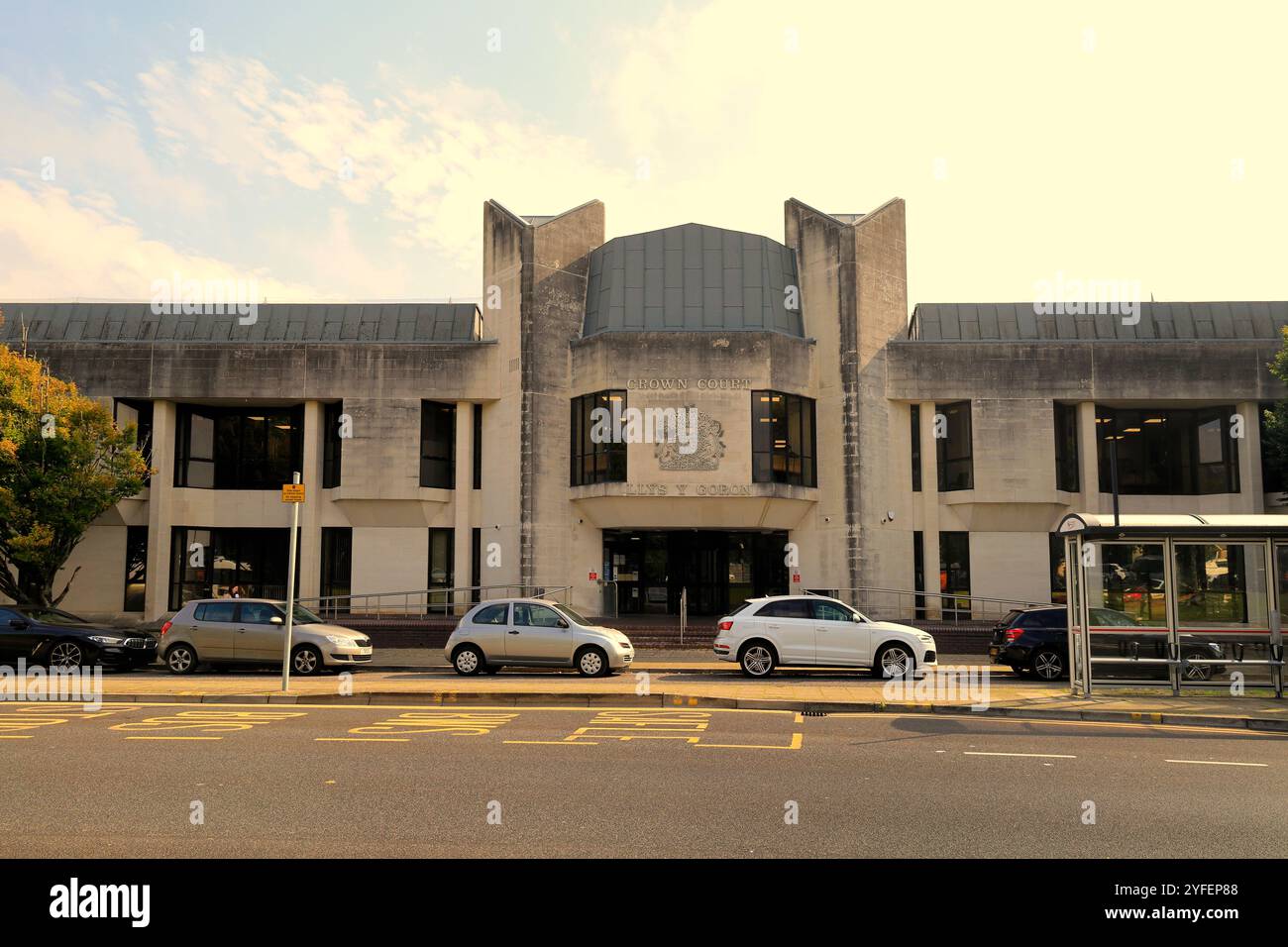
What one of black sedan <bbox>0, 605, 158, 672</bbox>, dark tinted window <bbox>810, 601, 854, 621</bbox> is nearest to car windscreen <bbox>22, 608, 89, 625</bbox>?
black sedan <bbox>0, 605, 158, 672</bbox>

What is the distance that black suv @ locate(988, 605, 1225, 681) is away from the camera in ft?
49.5

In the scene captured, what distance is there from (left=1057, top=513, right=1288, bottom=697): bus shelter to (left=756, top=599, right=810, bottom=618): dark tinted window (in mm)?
4685

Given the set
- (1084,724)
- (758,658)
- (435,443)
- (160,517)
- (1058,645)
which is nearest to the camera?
(1084,724)

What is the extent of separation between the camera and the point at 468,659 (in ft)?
57.2

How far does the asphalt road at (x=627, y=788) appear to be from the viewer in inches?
244

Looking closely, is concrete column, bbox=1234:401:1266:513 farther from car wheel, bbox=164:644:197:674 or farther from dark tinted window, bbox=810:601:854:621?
car wheel, bbox=164:644:197:674

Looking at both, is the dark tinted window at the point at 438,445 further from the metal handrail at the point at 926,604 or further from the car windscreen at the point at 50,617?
the metal handrail at the point at 926,604

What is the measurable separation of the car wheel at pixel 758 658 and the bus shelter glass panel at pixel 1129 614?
18.1 ft

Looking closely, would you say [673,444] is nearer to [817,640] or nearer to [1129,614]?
[817,640]

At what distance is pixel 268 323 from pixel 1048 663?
1133 inches

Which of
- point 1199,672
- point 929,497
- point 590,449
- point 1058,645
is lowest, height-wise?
point 1199,672

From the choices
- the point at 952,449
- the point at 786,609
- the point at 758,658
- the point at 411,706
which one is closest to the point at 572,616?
the point at 758,658

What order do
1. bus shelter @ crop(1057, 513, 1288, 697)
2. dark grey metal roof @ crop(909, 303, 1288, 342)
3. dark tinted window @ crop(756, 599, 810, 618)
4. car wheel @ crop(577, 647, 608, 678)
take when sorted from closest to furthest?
bus shelter @ crop(1057, 513, 1288, 697)
car wheel @ crop(577, 647, 608, 678)
dark tinted window @ crop(756, 599, 810, 618)
dark grey metal roof @ crop(909, 303, 1288, 342)

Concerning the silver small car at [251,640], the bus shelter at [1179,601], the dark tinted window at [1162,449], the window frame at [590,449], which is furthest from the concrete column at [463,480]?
the dark tinted window at [1162,449]
